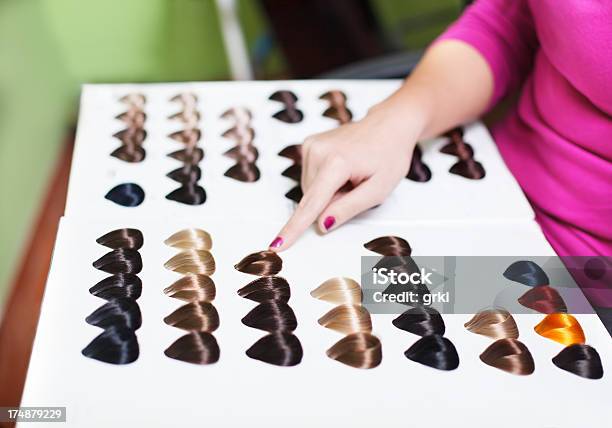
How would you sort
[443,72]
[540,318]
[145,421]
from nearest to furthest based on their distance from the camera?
[145,421] → [540,318] → [443,72]

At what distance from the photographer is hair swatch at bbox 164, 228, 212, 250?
0.60 metres

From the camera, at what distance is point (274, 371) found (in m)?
0.50

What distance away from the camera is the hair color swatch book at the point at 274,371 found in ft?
1.56

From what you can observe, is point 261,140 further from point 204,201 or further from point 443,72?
point 443,72

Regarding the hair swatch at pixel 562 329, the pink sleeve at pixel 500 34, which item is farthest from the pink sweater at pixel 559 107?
the hair swatch at pixel 562 329

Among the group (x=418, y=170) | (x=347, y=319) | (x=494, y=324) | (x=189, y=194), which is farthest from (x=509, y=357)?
(x=189, y=194)

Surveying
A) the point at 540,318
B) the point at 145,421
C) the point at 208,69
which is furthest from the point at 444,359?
the point at 208,69

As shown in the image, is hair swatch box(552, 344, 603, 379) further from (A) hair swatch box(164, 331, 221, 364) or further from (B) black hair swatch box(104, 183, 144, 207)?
(B) black hair swatch box(104, 183, 144, 207)

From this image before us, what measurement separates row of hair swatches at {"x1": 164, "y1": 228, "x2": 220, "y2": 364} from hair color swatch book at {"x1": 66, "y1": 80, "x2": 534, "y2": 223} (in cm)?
4

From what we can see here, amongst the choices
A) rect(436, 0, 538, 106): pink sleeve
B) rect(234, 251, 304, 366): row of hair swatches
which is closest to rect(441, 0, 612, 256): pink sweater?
rect(436, 0, 538, 106): pink sleeve

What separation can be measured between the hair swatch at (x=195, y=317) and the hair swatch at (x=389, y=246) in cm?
18

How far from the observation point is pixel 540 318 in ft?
1.86

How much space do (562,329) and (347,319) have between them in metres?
0.20

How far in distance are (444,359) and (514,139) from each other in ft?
1.16
